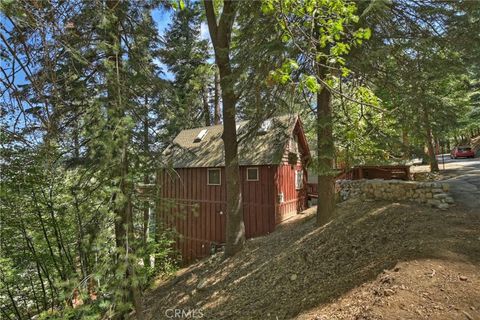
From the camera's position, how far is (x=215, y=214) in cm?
1509

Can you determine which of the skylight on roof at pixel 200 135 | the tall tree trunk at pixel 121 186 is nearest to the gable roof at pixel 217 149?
the skylight on roof at pixel 200 135

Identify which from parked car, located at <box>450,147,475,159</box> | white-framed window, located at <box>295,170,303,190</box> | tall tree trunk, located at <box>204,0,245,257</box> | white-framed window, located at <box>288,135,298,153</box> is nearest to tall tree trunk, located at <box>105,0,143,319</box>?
tall tree trunk, located at <box>204,0,245,257</box>

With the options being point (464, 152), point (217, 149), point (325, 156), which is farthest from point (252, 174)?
point (464, 152)

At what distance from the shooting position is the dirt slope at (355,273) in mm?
4062

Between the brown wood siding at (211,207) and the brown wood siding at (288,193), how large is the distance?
0.49m

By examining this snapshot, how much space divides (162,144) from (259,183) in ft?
22.0

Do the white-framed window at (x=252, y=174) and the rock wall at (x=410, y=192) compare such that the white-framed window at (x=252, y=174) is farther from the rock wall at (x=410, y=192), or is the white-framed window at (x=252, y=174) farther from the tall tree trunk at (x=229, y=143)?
the rock wall at (x=410, y=192)

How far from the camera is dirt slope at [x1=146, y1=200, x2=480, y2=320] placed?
13.3 ft

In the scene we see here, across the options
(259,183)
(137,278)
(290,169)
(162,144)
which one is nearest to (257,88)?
(162,144)

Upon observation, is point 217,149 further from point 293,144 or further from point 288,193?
point 288,193

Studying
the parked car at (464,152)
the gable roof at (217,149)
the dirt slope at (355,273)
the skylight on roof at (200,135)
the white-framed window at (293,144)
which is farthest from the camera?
the parked car at (464,152)

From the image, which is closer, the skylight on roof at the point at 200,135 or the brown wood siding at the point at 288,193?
the brown wood siding at the point at 288,193

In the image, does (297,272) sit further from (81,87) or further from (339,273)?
(81,87)

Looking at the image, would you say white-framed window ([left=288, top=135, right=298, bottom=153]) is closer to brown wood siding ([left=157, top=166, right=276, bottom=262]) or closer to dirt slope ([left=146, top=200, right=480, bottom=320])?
brown wood siding ([left=157, top=166, right=276, bottom=262])
